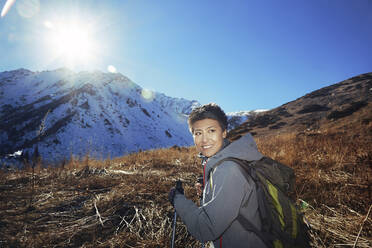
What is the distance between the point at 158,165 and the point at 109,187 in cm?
277

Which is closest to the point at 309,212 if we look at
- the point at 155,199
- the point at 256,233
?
the point at 256,233

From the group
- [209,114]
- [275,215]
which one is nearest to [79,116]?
[209,114]

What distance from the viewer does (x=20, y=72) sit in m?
40.1

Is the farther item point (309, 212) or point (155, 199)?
point (155, 199)

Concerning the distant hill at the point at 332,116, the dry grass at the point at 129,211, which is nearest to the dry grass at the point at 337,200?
the dry grass at the point at 129,211

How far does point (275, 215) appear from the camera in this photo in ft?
3.51

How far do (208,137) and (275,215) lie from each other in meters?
0.95

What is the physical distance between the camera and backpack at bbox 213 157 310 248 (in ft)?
3.44

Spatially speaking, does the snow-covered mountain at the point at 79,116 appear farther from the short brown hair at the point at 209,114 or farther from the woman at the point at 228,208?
the woman at the point at 228,208

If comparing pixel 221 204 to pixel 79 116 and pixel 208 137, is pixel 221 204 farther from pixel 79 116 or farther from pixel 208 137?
pixel 79 116

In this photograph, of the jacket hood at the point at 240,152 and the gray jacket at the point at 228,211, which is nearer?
the gray jacket at the point at 228,211

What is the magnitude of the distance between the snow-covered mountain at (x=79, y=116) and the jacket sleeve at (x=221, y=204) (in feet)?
39.9

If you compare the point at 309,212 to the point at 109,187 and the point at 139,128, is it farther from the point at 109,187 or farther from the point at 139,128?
the point at 139,128

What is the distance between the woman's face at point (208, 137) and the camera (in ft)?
5.94
